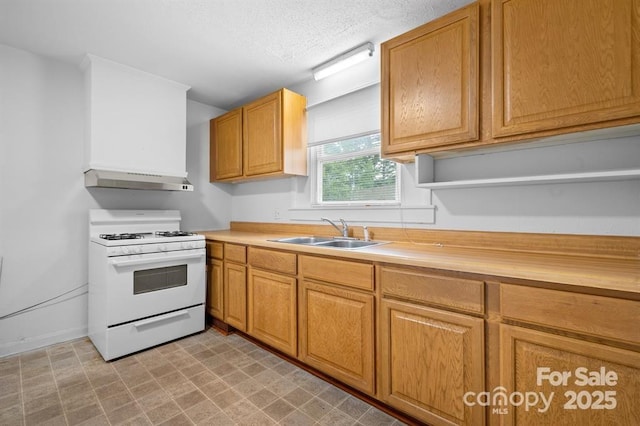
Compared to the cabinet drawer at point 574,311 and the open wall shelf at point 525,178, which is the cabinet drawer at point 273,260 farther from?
the cabinet drawer at point 574,311

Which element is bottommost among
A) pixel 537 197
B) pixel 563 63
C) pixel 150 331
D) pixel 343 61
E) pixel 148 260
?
pixel 150 331

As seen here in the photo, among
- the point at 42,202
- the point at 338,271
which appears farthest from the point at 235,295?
the point at 42,202

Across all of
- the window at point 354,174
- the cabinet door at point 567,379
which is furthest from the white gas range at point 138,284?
the cabinet door at point 567,379

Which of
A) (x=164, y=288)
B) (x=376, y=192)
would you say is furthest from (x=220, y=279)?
(x=376, y=192)

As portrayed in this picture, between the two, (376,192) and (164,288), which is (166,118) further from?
(376,192)

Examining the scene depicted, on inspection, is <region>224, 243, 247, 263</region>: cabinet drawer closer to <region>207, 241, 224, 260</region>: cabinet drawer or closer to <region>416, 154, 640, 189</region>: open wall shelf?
<region>207, 241, 224, 260</region>: cabinet drawer

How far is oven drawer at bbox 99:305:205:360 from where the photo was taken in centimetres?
230

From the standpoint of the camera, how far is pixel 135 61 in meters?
2.66

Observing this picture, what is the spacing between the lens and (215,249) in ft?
9.64

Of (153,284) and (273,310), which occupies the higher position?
(153,284)

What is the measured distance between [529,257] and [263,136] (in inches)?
95.6

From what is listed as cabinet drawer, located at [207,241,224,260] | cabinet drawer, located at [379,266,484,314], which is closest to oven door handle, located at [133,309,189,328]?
cabinet drawer, located at [207,241,224,260]

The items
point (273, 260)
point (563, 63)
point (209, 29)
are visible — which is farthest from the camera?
point (273, 260)

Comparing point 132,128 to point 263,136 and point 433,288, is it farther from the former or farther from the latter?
point 433,288
